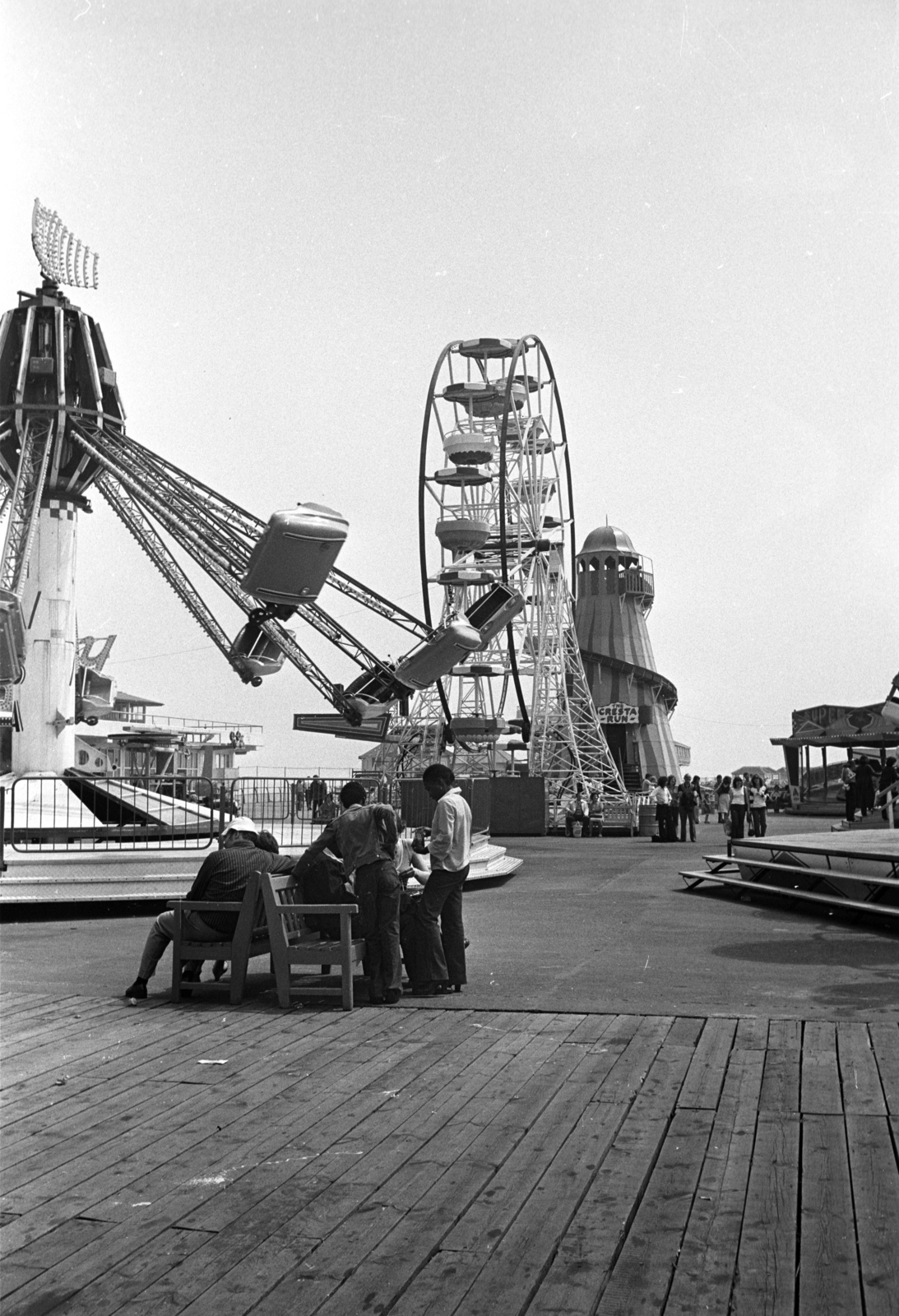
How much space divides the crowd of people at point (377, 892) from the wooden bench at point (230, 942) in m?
0.06

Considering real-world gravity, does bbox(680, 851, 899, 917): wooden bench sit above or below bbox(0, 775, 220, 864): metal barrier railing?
below

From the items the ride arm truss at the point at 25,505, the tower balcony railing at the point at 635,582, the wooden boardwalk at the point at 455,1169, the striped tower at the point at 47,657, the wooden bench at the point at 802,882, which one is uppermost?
the tower balcony railing at the point at 635,582

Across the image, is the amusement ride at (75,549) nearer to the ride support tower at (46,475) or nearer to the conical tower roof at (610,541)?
the ride support tower at (46,475)

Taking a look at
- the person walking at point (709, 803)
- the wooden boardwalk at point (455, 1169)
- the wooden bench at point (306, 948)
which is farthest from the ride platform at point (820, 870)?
the person walking at point (709, 803)

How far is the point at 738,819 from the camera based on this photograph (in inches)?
1054

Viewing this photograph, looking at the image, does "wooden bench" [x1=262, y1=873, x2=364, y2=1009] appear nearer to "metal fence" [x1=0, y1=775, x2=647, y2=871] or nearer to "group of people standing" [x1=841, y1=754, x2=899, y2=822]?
"metal fence" [x1=0, y1=775, x2=647, y2=871]

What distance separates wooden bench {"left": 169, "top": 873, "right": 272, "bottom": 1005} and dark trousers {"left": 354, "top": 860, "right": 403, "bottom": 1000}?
70 cm

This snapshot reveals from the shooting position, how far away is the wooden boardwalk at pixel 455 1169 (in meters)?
3.87

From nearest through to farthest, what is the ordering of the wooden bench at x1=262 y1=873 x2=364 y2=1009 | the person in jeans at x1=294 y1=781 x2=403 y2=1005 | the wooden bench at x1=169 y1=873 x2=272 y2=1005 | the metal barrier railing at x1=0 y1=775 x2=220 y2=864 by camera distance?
the wooden bench at x1=262 y1=873 x2=364 y2=1009 → the wooden bench at x1=169 y1=873 x2=272 y2=1005 → the person in jeans at x1=294 y1=781 x2=403 y2=1005 → the metal barrier railing at x1=0 y1=775 x2=220 y2=864

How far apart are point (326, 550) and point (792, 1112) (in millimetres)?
15727

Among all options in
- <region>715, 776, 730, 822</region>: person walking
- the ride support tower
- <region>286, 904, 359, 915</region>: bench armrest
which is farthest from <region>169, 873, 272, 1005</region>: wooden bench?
<region>715, 776, 730, 822</region>: person walking

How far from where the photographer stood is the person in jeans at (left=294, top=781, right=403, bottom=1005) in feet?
29.2

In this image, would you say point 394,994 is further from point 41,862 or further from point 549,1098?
point 41,862

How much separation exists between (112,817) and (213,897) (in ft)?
28.9
